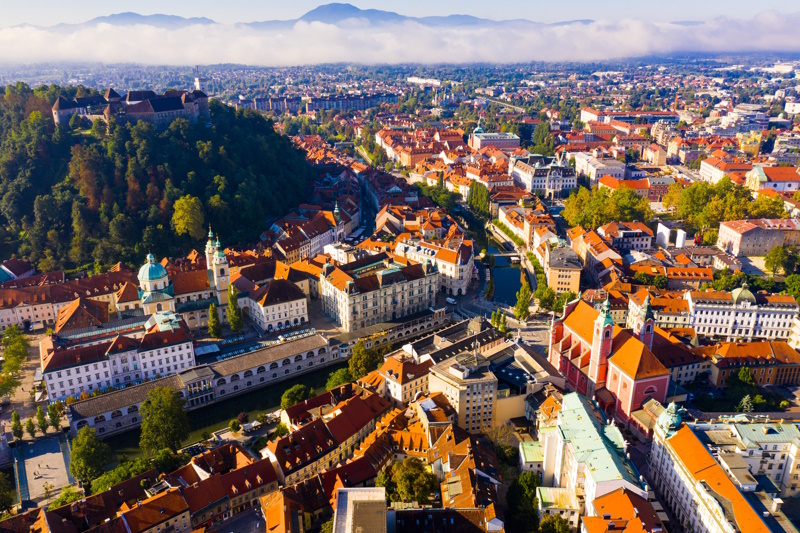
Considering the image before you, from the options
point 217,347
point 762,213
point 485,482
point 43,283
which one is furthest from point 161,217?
point 762,213

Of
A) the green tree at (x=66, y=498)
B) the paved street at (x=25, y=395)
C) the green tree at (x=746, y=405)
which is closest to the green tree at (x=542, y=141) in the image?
the green tree at (x=746, y=405)

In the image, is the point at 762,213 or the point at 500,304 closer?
the point at 500,304

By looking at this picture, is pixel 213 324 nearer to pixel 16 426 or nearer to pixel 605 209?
pixel 16 426

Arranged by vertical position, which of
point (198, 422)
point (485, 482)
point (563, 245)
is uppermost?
point (563, 245)

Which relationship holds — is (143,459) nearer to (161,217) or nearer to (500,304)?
(500,304)

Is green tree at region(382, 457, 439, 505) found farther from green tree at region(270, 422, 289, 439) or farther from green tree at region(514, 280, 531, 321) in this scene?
green tree at region(514, 280, 531, 321)

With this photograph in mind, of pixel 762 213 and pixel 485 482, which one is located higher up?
pixel 762 213

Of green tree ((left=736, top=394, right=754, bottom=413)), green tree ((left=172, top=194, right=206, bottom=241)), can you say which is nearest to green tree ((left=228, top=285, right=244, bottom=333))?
green tree ((left=172, top=194, right=206, bottom=241))
